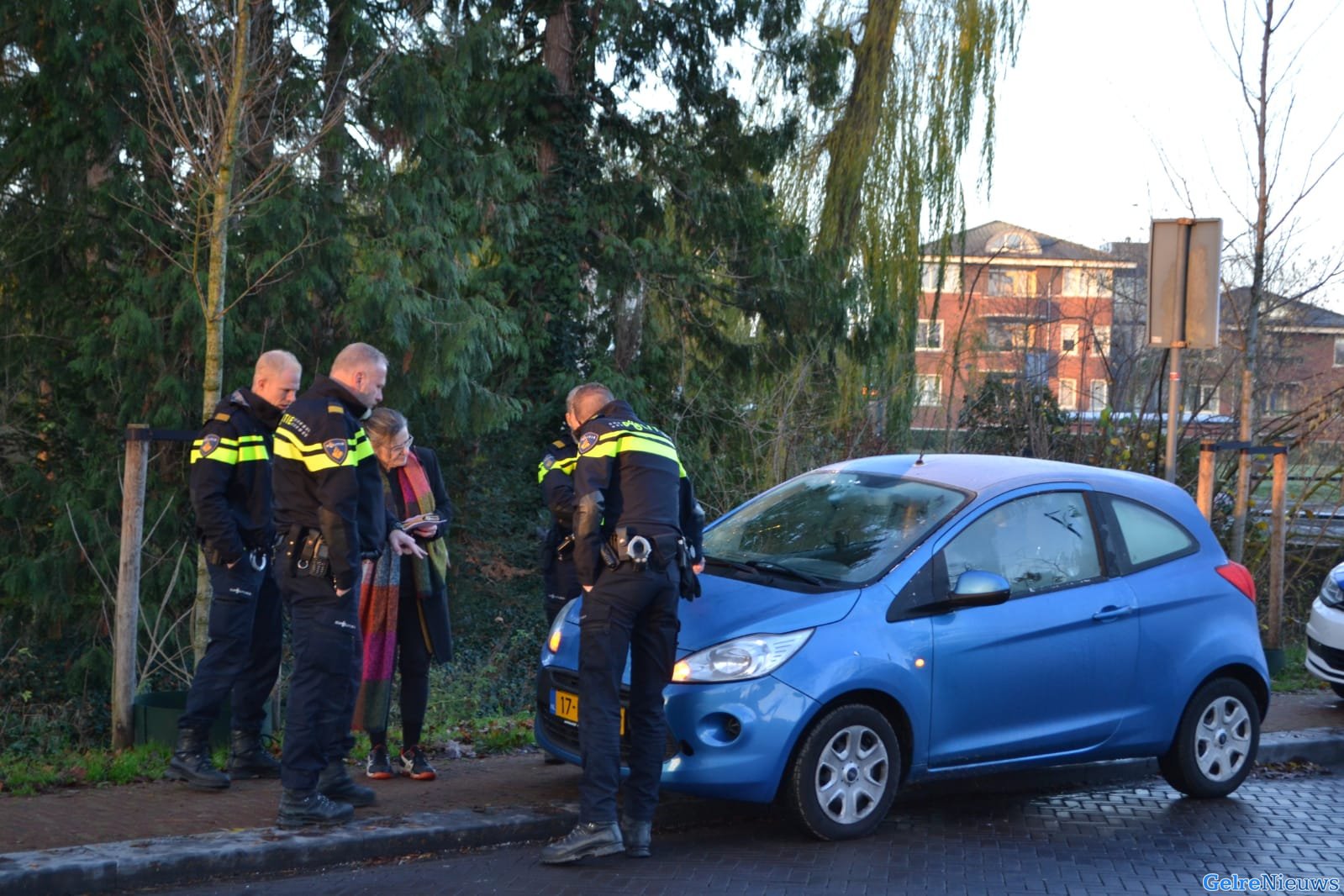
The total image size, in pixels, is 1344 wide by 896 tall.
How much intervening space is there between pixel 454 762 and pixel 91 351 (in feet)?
20.0

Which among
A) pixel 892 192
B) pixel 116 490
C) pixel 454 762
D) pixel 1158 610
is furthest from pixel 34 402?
pixel 892 192

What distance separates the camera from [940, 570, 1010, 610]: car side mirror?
607 centimetres

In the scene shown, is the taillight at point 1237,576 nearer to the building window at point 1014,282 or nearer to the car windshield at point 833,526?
the car windshield at point 833,526

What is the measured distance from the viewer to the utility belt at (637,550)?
5520 mm

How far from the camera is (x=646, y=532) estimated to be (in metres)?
5.57

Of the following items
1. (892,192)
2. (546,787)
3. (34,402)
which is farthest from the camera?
(892,192)

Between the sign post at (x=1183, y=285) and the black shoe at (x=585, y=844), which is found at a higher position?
the sign post at (x=1183, y=285)

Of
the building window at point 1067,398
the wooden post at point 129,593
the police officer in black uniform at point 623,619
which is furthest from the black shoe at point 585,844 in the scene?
the building window at point 1067,398

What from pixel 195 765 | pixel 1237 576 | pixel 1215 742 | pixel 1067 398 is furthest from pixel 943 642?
pixel 1067 398

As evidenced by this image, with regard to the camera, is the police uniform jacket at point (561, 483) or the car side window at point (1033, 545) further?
the police uniform jacket at point (561, 483)

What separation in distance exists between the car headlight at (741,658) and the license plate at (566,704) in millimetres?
560

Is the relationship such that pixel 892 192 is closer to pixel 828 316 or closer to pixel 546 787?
pixel 828 316

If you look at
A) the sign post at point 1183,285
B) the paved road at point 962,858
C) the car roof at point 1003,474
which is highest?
the sign post at point 1183,285

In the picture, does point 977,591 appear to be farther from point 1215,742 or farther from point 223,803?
point 223,803
